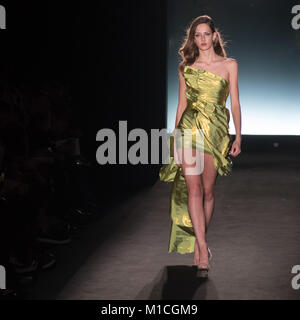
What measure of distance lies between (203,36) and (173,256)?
1188 mm

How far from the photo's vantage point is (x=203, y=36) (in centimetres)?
316

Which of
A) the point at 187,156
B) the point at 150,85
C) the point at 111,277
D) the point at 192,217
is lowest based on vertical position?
the point at 111,277

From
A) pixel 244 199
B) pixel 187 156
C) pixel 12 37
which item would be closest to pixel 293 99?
pixel 244 199

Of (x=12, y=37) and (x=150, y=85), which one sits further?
(x=150, y=85)

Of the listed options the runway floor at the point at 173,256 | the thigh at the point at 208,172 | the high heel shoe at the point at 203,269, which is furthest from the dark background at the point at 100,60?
the high heel shoe at the point at 203,269

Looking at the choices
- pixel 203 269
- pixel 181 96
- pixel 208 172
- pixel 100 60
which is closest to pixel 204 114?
pixel 181 96

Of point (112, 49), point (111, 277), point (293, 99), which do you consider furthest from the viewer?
point (293, 99)

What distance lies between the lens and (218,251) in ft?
12.1

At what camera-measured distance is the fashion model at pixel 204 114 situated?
317cm

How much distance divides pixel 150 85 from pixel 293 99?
4.56m

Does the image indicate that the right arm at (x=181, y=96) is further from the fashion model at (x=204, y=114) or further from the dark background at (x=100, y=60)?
the dark background at (x=100, y=60)

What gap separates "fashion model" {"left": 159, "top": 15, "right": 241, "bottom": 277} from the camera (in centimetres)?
317

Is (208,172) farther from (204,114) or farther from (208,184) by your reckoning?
(204,114)
